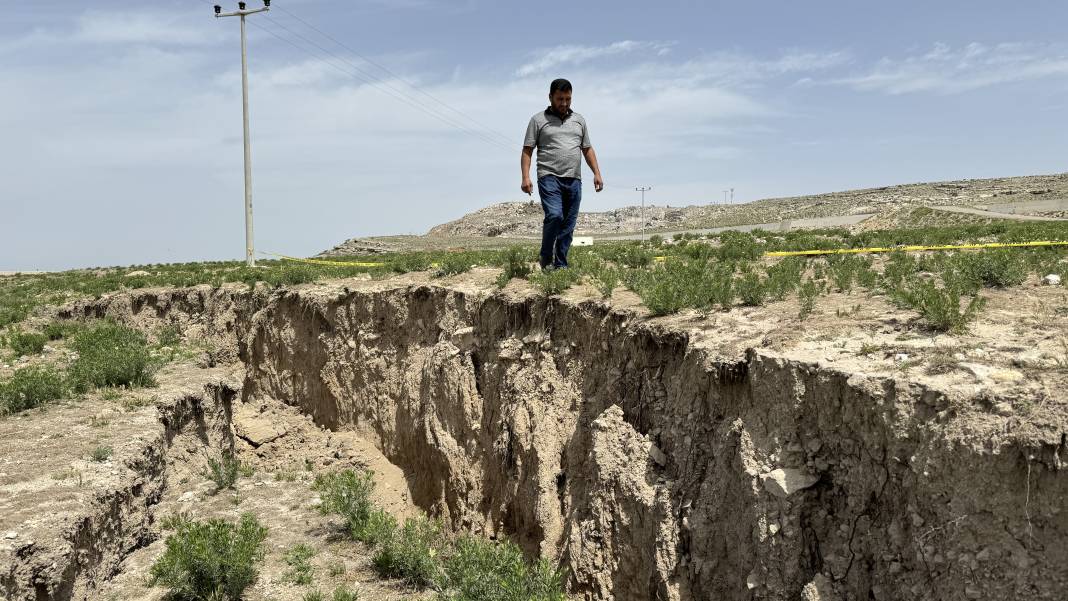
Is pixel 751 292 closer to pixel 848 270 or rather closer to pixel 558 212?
pixel 848 270

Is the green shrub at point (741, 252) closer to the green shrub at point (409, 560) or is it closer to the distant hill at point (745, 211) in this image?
the green shrub at point (409, 560)

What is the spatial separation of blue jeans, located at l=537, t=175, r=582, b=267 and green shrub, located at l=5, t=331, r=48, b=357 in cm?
885

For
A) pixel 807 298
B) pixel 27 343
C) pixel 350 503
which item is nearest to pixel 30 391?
pixel 27 343

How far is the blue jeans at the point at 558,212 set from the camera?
9242 millimetres

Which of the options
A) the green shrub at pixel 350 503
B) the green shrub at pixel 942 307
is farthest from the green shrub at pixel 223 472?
the green shrub at pixel 942 307

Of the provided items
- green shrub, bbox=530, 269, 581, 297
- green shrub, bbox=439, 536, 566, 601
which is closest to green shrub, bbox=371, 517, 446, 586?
green shrub, bbox=439, 536, 566, 601

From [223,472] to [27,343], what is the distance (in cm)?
521

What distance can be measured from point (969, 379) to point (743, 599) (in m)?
2.05

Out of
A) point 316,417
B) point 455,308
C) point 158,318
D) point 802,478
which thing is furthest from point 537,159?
point 158,318

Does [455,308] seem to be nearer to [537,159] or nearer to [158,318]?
[537,159]

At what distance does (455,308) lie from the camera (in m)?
10.4

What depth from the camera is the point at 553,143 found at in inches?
365

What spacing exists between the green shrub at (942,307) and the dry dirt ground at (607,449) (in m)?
0.12

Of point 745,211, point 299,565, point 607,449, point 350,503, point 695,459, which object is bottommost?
point 299,565
